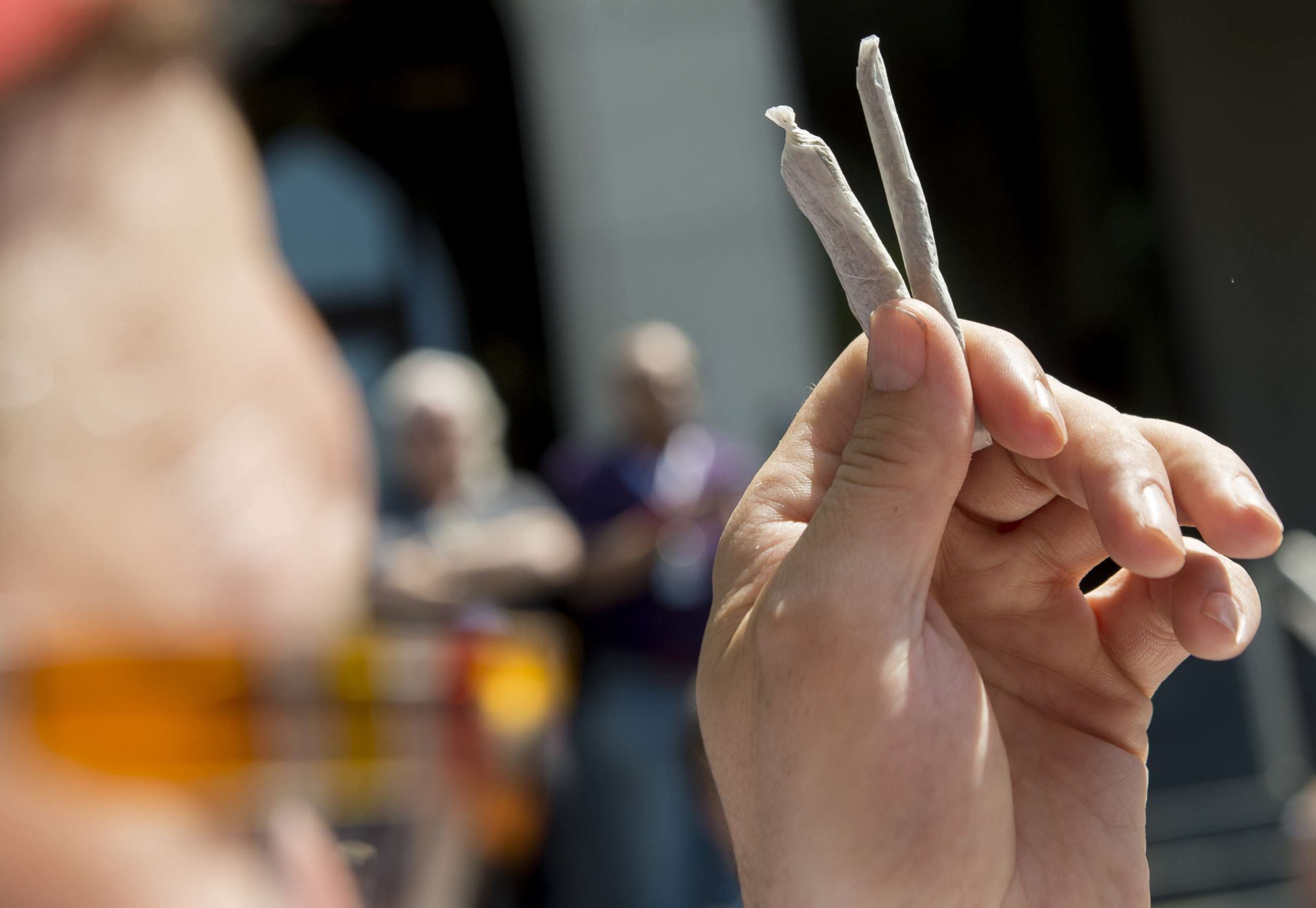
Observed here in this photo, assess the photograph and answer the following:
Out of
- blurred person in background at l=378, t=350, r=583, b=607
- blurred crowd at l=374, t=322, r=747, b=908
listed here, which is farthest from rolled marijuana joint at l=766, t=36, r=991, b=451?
blurred person in background at l=378, t=350, r=583, b=607

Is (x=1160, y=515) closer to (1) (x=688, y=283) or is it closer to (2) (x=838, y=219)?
(2) (x=838, y=219)

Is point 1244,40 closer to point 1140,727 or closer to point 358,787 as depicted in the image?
point 1140,727

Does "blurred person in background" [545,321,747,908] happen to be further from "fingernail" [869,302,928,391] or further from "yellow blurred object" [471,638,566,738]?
"fingernail" [869,302,928,391]

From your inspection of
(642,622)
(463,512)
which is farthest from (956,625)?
(463,512)

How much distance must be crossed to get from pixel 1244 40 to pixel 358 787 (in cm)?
75

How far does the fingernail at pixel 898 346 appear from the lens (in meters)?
0.57

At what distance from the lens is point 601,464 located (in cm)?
262

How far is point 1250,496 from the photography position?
597 millimetres

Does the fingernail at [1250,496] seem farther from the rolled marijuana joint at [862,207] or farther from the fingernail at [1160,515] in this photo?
the rolled marijuana joint at [862,207]

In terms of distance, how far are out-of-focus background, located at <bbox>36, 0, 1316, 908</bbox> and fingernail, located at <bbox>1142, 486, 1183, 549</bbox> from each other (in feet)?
0.38

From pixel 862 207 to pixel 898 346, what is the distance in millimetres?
62

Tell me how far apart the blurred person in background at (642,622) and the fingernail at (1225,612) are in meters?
1.42

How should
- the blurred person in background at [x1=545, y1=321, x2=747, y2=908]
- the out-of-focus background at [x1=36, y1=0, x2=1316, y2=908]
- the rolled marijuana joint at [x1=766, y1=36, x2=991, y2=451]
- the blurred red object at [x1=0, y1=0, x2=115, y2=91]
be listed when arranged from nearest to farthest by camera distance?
the rolled marijuana joint at [x1=766, y1=36, x2=991, y2=451]
the blurred red object at [x1=0, y1=0, x2=115, y2=91]
the out-of-focus background at [x1=36, y1=0, x2=1316, y2=908]
the blurred person in background at [x1=545, y1=321, x2=747, y2=908]

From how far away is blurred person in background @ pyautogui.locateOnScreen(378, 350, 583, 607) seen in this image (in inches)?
102
